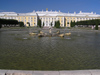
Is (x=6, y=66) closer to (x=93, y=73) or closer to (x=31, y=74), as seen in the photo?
(x=31, y=74)

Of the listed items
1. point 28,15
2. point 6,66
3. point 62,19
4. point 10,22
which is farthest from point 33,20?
point 6,66

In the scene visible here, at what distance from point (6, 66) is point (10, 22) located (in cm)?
4930

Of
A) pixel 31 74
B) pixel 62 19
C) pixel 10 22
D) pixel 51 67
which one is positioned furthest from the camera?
pixel 62 19

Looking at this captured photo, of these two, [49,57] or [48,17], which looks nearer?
[49,57]

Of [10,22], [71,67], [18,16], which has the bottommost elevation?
[71,67]

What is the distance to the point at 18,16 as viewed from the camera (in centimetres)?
7675

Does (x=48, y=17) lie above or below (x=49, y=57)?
above

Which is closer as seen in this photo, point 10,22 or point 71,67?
point 71,67

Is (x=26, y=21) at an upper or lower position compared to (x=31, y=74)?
upper

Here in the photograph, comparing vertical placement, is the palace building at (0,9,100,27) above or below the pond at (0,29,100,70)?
above

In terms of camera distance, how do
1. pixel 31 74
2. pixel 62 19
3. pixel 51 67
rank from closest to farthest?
pixel 31 74 < pixel 51 67 < pixel 62 19

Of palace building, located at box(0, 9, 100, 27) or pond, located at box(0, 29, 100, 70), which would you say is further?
palace building, located at box(0, 9, 100, 27)

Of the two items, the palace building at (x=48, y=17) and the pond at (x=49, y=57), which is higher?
the palace building at (x=48, y=17)

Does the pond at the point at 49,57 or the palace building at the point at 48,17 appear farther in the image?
the palace building at the point at 48,17
